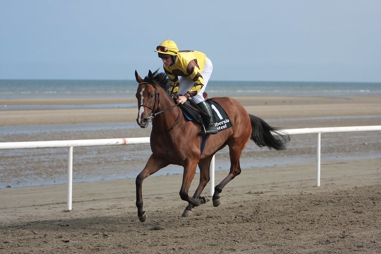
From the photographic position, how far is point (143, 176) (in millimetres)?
6047

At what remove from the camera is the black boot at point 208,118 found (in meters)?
6.48

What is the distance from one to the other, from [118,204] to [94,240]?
2192 mm

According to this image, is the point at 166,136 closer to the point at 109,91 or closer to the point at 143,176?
the point at 143,176

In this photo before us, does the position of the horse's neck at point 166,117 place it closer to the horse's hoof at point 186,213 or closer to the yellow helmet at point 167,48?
the yellow helmet at point 167,48

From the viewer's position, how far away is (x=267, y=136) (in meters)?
8.08

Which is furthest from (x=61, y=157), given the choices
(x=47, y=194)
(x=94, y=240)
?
(x=94, y=240)

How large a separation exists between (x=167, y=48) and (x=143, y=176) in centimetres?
128

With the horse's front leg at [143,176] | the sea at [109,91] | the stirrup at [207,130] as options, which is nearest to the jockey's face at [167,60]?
the stirrup at [207,130]

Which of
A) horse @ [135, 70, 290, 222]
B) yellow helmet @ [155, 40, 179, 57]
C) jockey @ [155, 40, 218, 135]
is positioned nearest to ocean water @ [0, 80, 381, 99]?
jockey @ [155, 40, 218, 135]

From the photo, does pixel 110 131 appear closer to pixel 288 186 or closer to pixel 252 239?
pixel 288 186

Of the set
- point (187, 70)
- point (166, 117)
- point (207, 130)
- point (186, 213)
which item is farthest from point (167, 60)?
point (186, 213)

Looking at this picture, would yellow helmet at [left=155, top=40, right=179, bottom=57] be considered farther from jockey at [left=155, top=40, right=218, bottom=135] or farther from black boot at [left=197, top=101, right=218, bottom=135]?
black boot at [left=197, top=101, right=218, bottom=135]

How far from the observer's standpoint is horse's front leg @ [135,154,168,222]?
6020 millimetres

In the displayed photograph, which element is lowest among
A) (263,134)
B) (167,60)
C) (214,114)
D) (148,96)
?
(263,134)
